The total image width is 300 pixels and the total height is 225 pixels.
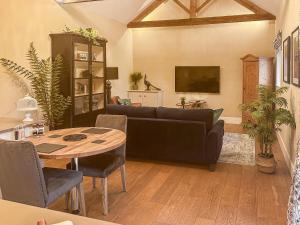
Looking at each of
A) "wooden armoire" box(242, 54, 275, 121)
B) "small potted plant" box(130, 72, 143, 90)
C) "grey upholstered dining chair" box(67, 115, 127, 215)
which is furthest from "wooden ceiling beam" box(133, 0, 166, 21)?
"grey upholstered dining chair" box(67, 115, 127, 215)

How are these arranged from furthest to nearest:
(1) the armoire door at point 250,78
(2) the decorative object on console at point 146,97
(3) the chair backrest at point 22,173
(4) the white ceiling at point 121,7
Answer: (2) the decorative object on console at point 146,97 < (1) the armoire door at point 250,78 < (4) the white ceiling at point 121,7 < (3) the chair backrest at point 22,173

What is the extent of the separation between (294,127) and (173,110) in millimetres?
1629

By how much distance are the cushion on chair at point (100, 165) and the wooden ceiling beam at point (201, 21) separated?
5888mm

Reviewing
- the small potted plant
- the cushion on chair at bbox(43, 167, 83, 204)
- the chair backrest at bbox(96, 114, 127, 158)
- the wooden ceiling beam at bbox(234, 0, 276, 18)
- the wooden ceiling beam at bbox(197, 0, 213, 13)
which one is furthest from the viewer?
the small potted plant

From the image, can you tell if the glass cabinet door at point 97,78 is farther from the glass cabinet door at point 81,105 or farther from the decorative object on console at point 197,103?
the decorative object on console at point 197,103

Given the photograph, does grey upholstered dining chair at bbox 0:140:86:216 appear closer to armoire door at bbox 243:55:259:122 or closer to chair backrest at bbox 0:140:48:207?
chair backrest at bbox 0:140:48:207

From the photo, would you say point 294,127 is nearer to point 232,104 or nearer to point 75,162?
point 75,162

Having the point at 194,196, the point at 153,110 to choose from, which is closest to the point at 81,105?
the point at 153,110

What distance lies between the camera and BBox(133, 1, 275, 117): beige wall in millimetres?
7523

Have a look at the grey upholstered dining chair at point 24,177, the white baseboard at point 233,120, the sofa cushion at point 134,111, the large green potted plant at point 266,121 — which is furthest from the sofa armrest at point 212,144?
the white baseboard at point 233,120

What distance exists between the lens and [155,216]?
272cm

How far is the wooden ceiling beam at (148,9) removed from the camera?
8.15 metres

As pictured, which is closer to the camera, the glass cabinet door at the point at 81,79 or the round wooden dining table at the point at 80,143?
the round wooden dining table at the point at 80,143

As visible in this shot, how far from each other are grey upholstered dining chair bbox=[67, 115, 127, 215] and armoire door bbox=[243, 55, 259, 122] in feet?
15.5
